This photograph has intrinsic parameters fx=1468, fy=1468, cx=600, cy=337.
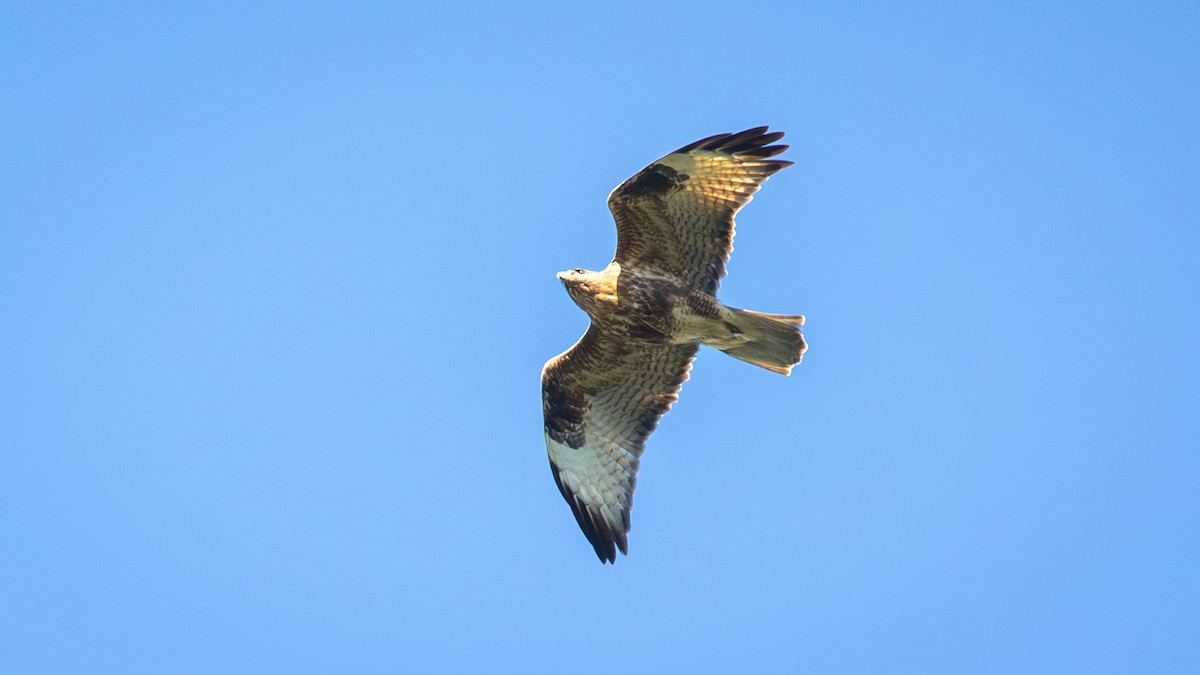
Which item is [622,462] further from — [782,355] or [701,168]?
[701,168]

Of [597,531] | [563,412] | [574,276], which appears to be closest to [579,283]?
[574,276]

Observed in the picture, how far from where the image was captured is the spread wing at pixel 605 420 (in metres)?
12.1

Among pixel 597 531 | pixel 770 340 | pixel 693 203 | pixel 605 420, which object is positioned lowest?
pixel 597 531

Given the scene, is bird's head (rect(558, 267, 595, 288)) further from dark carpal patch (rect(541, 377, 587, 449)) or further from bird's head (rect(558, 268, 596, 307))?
dark carpal patch (rect(541, 377, 587, 449))

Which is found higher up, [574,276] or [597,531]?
[574,276]

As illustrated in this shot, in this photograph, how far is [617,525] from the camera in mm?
12164

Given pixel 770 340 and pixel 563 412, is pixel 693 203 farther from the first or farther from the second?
pixel 563 412

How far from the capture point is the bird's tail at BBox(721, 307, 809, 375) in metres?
11.1

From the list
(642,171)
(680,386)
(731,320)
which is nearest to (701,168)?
(642,171)

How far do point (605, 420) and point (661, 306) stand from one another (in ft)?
4.81

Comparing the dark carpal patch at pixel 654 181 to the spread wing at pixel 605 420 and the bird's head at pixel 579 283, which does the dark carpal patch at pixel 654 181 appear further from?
the spread wing at pixel 605 420

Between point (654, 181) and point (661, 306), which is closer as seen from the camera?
point (654, 181)

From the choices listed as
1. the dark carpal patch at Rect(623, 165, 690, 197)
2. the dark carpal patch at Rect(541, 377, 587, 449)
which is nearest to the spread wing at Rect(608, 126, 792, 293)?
the dark carpal patch at Rect(623, 165, 690, 197)

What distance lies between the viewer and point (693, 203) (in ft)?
36.4
